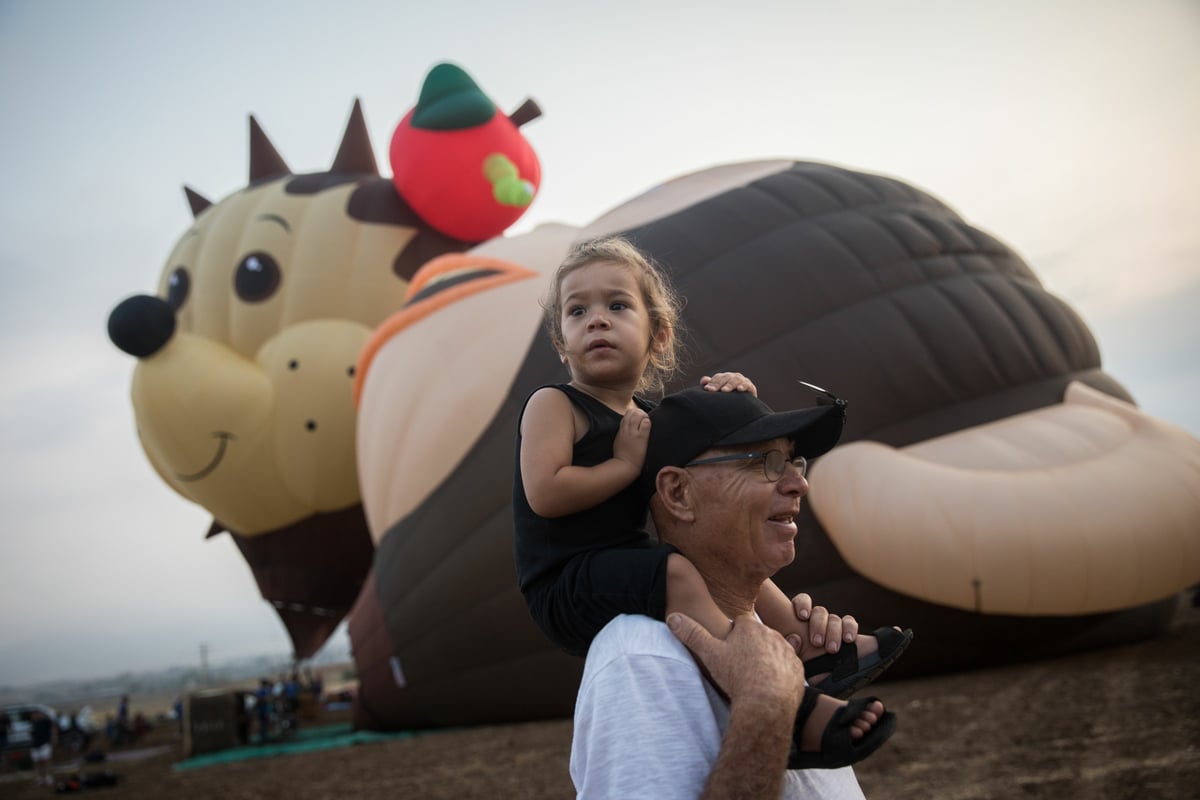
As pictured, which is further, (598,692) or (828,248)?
(828,248)

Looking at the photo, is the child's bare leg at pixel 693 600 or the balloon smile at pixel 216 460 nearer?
the child's bare leg at pixel 693 600

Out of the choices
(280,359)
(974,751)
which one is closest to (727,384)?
(974,751)

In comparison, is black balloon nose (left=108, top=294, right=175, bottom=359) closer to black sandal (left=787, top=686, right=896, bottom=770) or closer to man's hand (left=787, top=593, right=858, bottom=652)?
man's hand (left=787, top=593, right=858, bottom=652)

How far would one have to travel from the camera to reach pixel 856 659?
4.32 feet

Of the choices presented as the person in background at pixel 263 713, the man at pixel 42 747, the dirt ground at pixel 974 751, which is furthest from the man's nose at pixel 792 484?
the man at pixel 42 747

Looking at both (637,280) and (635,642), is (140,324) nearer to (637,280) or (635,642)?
(637,280)

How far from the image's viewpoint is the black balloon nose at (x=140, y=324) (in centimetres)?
823

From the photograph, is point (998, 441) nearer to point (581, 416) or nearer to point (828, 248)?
point (828, 248)

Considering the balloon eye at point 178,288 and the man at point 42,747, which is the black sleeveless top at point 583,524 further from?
the man at point 42,747

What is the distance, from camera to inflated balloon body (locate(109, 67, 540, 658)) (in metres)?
9.10

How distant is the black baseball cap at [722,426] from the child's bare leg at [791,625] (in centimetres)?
26

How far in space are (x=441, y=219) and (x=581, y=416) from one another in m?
8.76

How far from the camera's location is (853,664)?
131 centimetres

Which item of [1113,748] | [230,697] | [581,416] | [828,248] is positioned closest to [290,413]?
[230,697]
